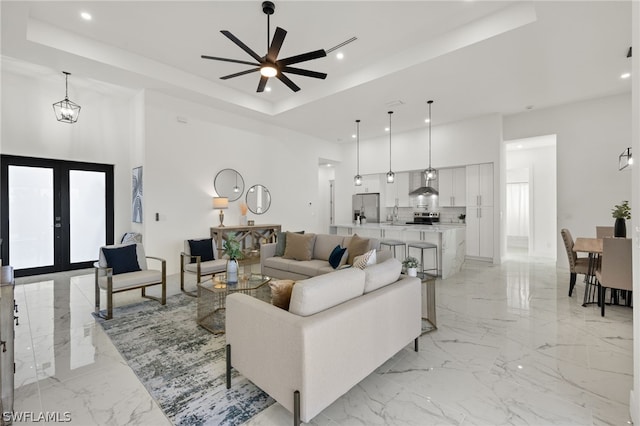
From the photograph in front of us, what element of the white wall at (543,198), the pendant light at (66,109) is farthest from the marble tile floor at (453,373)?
the white wall at (543,198)

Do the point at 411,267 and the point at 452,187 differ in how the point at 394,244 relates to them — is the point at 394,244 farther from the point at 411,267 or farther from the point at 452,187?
the point at 452,187

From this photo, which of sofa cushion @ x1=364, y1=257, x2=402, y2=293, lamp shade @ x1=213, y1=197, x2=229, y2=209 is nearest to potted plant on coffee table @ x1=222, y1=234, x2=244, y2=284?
sofa cushion @ x1=364, y1=257, x2=402, y2=293

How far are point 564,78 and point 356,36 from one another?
11.7ft

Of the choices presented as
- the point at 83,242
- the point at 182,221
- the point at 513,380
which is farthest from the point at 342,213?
the point at 513,380

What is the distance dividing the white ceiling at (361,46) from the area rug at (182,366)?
368 cm

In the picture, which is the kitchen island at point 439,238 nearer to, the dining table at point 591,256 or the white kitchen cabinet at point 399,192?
the dining table at point 591,256

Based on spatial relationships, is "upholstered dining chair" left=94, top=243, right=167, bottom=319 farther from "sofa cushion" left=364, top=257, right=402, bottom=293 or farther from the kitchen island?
the kitchen island

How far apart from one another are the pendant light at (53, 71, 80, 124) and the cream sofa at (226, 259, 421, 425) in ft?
17.0

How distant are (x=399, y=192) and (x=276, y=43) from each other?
630cm

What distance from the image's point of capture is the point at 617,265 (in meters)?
3.35

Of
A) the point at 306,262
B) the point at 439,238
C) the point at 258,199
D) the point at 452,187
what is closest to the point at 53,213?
the point at 258,199

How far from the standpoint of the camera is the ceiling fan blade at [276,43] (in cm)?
285

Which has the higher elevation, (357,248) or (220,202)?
(220,202)

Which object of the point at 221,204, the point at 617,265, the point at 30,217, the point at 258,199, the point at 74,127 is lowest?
the point at 617,265
